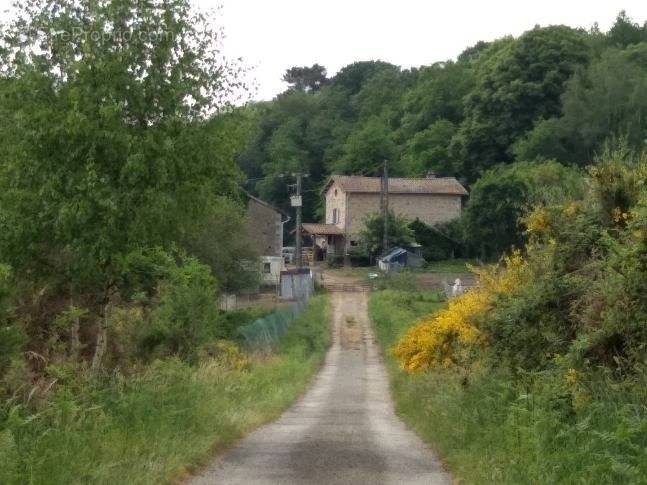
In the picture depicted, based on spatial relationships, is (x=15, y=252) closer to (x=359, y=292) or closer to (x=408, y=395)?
(x=408, y=395)

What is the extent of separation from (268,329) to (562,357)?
28.1 m

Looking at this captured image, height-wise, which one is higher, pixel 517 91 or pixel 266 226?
pixel 517 91

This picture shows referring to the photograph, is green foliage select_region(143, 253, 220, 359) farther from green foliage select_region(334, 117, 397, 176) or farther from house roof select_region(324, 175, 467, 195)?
green foliage select_region(334, 117, 397, 176)

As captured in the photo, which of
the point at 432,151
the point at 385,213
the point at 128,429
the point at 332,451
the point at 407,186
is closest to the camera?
the point at 128,429

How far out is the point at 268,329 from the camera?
40312 mm

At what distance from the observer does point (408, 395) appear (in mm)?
22500

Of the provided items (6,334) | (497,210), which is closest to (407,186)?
(497,210)

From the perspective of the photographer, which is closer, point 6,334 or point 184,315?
point 6,334

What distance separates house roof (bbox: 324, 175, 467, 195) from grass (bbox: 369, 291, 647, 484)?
62.3m

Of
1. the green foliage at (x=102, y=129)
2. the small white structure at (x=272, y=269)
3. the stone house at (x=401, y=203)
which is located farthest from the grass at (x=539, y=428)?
the stone house at (x=401, y=203)

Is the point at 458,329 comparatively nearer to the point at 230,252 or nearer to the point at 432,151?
the point at 230,252

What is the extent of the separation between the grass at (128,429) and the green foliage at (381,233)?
171 ft

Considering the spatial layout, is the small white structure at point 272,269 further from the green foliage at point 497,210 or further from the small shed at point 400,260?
the green foliage at point 497,210

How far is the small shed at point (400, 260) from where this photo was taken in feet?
223
